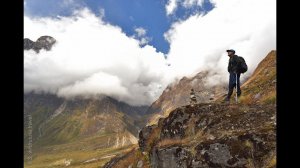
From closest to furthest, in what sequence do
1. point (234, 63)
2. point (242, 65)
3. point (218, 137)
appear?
point (218, 137) < point (242, 65) < point (234, 63)

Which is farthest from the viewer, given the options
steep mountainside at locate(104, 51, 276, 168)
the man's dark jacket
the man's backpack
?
the man's dark jacket

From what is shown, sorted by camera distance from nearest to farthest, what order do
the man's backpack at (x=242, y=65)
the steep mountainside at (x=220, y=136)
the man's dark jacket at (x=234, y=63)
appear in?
the steep mountainside at (x=220, y=136)
the man's backpack at (x=242, y=65)
the man's dark jacket at (x=234, y=63)

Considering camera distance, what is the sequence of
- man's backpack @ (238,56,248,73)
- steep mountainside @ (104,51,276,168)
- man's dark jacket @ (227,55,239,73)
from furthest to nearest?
man's dark jacket @ (227,55,239,73), man's backpack @ (238,56,248,73), steep mountainside @ (104,51,276,168)

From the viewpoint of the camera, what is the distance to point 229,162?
26234 mm

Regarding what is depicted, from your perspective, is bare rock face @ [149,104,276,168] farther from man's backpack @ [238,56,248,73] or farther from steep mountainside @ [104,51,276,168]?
man's backpack @ [238,56,248,73]

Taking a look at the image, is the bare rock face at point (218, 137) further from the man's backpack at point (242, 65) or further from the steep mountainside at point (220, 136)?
the man's backpack at point (242, 65)

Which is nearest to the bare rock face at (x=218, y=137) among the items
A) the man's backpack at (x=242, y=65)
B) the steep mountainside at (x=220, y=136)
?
the steep mountainside at (x=220, y=136)

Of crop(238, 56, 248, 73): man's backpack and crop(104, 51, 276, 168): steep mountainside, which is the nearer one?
crop(104, 51, 276, 168): steep mountainside

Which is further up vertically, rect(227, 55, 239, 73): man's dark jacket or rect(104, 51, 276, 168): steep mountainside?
rect(227, 55, 239, 73): man's dark jacket

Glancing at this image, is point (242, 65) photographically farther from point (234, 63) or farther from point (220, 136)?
point (220, 136)

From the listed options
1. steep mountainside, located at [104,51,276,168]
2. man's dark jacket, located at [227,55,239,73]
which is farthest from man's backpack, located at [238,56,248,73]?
steep mountainside, located at [104,51,276,168]

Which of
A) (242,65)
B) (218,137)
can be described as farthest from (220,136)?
(242,65)

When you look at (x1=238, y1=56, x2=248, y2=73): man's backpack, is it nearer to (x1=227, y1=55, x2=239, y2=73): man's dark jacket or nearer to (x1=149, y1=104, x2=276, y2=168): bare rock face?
(x1=227, y1=55, x2=239, y2=73): man's dark jacket

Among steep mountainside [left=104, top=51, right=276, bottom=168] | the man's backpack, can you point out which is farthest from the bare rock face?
the man's backpack
